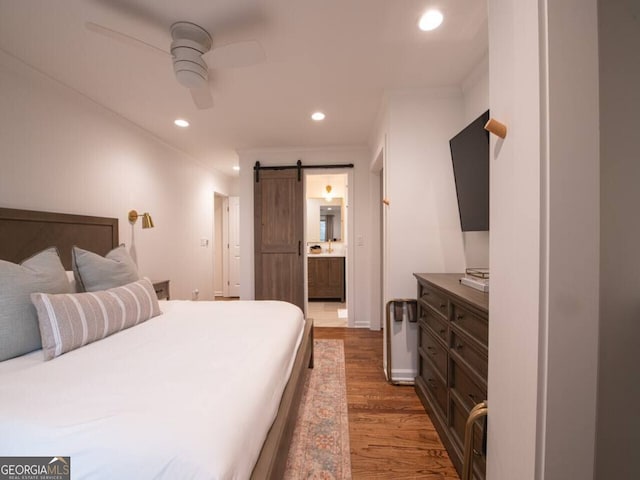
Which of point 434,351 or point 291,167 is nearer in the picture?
point 434,351

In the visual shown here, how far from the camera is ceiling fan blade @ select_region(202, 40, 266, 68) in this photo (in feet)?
4.44

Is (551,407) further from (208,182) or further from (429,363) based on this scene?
(208,182)

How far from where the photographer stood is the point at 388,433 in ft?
5.27

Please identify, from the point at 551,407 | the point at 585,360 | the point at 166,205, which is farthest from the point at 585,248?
the point at 166,205

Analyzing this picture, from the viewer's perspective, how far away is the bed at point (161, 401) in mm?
671

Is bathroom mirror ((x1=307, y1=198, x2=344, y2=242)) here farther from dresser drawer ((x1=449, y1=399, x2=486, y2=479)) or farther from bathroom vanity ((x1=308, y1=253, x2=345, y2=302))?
dresser drawer ((x1=449, y1=399, x2=486, y2=479))

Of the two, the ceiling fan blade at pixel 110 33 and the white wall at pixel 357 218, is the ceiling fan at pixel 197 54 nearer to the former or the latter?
the ceiling fan blade at pixel 110 33

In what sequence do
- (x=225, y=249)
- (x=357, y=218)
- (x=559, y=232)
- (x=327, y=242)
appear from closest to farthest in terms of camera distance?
(x=559, y=232)
(x=357, y=218)
(x=225, y=249)
(x=327, y=242)

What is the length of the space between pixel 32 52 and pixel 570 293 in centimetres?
310

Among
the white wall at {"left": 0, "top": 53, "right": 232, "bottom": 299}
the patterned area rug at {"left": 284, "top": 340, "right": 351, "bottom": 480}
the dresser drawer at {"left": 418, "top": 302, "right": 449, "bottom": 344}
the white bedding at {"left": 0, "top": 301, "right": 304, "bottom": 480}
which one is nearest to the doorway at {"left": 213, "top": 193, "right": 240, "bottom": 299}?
the white wall at {"left": 0, "top": 53, "right": 232, "bottom": 299}

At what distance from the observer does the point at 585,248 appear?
55 centimetres

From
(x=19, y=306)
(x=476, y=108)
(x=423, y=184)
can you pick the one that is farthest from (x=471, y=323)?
(x=19, y=306)

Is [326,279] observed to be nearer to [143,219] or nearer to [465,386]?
[143,219]

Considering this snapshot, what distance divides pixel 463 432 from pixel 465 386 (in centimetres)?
24
